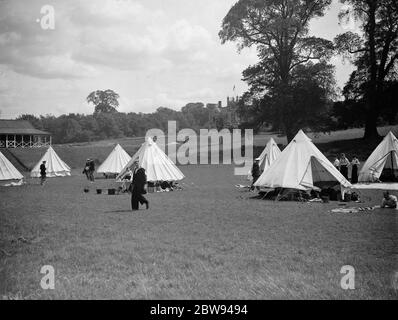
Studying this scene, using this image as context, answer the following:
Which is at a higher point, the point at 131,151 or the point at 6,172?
the point at 131,151

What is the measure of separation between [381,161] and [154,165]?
11950 millimetres

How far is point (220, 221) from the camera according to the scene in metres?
10.7

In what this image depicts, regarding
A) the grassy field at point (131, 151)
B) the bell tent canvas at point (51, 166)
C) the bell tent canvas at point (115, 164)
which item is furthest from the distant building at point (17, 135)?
the bell tent canvas at point (115, 164)

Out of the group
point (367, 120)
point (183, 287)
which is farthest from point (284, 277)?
point (367, 120)

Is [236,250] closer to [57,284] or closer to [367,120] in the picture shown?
[57,284]

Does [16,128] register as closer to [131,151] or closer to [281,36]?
[131,151]

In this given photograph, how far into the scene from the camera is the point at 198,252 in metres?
7.33

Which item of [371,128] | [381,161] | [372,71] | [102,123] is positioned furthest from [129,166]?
[102,123]

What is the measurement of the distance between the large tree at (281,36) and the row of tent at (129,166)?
1671cm

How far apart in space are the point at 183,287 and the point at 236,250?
221cm

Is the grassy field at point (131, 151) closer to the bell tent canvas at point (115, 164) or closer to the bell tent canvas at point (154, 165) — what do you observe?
the bell tent canvas at point (115, 164)

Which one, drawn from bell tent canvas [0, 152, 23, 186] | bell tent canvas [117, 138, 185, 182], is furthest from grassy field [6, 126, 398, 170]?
bell tent canvas [117, 138, 185, 182]

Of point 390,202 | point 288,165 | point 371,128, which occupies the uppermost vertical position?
point 371,128

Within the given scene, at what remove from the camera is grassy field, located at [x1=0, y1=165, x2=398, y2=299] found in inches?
213
